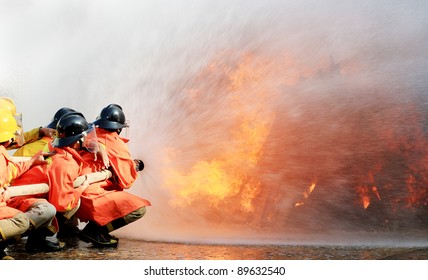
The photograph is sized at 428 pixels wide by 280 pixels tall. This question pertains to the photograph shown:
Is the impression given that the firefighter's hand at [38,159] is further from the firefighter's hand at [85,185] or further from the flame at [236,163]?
the flame at [236,163]

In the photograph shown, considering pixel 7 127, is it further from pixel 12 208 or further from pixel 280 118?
pixel 280 118

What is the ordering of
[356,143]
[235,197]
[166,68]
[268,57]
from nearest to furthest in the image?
1. [235,197]
2. [356,143]
3. [268,57]
4. [166,68]

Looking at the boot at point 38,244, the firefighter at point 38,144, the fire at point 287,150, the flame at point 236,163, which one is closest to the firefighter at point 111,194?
the boot at point 38,244

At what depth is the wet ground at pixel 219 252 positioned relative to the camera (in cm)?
703

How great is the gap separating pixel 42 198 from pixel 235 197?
3648 millimetres

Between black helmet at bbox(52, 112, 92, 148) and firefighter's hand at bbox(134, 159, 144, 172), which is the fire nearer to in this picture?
firefighter's hand at bbox(134, 159, 144, 172)

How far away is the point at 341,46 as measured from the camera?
11016 mm

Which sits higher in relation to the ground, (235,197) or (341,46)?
(341,46)

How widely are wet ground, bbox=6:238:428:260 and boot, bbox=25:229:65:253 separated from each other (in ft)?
0.37

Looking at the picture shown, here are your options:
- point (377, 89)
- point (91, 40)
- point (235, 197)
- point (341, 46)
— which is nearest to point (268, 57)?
point (341, 46)

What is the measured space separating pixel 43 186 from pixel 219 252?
247cm

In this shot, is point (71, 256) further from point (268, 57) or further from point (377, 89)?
point (377, 89)

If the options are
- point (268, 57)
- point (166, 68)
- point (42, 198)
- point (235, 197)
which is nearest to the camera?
point (42, 198)

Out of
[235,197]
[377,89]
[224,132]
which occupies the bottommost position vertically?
[235,197]
